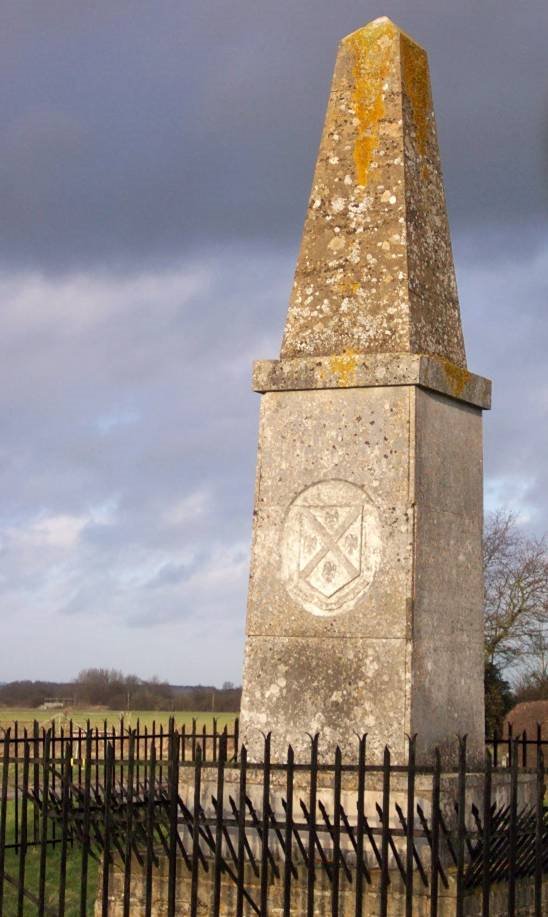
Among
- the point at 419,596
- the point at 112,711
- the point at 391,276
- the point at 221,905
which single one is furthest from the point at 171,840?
the point at 112,711

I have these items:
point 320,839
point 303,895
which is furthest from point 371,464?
point 303,895

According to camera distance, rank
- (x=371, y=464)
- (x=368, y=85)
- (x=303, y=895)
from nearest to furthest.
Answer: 1. (x=303, y=895)
2. (x=371, y=464)
3. (x=368, y=85)

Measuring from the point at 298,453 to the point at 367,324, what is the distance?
1046 millimetres

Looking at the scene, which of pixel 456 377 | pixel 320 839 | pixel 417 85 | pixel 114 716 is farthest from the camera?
pixel 114 716

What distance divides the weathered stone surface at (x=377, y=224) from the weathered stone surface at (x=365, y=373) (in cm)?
15

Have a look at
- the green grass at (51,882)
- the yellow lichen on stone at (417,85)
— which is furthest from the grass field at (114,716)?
the yellow lichen on stone at (417,85)

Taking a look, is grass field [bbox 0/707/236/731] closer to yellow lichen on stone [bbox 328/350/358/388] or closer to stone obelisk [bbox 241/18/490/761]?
stone obelisk [bbox 241/18/490/761]

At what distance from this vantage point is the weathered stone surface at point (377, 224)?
9789mm

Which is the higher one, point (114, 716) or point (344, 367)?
point (344, 367)

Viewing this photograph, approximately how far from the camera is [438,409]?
9766mm

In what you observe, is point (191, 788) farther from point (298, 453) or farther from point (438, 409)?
point (438, 409)

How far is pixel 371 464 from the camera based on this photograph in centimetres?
944

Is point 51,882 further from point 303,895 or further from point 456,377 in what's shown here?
point 456,377

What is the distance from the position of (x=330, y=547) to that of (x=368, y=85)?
3529mm
